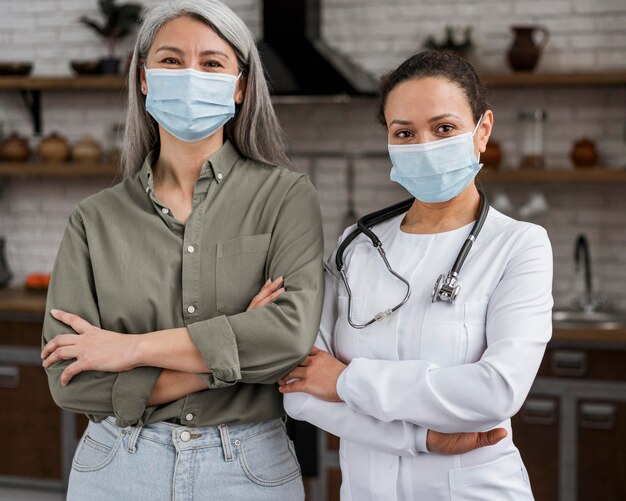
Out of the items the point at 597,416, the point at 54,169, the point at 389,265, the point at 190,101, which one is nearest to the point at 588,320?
the point at 597,416

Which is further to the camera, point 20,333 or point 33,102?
point 33,102

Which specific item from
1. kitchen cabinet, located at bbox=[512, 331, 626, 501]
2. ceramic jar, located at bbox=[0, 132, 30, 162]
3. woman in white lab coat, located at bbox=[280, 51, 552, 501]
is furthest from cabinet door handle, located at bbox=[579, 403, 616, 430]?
ceramic jar, located at bbox=[0, 132, 30, 162]

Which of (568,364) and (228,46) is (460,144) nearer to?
(228,46)

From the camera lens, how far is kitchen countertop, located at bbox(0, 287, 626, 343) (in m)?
3.33

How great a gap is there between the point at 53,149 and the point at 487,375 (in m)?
3.49

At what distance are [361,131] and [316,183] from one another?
0.35 meters

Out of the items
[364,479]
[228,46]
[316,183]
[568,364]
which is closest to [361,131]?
[316,183]

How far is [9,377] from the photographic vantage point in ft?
13.0

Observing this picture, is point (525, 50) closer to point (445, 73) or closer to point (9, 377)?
point (445, 73)

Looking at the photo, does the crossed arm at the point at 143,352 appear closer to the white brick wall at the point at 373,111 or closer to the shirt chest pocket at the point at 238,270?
the shirt chest pocket at the point at 238,270

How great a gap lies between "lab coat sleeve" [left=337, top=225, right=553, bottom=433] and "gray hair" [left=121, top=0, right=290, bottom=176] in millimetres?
553

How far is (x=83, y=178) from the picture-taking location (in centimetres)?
465

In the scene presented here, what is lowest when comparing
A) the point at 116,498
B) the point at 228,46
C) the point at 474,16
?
the point at 116,498

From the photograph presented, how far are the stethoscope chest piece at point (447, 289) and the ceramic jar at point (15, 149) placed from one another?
347 cm
